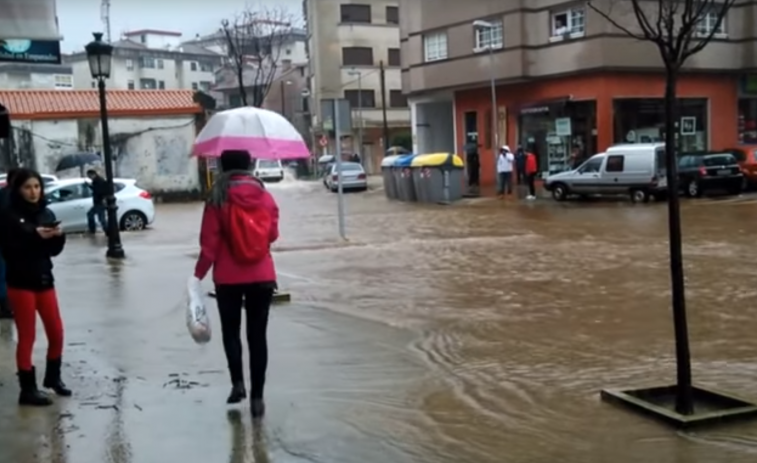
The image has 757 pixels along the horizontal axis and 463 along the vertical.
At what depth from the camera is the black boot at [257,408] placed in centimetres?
648

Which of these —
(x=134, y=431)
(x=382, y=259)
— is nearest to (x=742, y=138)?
(x=382, y=259)

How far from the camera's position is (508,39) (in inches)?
1497

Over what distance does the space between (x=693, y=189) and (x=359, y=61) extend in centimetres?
4491

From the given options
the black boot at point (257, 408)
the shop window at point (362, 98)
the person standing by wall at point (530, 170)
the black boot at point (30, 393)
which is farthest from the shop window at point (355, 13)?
the black boot at point (257, 408)

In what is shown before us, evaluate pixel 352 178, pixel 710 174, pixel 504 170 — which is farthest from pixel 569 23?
pixel 352 178

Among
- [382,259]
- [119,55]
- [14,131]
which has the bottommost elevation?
[382,259]

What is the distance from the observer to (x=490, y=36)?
3934 centimetres

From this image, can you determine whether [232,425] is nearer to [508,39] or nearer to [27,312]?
[27,312]

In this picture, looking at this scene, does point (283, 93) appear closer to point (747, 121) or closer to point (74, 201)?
point (747, 121)

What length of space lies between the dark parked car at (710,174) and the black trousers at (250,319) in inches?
1012

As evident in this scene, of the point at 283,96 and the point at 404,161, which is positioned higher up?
the point at 283,96

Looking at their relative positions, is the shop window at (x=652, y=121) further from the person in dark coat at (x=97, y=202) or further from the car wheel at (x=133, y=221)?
the person in dark coat at (x=97, y=202)

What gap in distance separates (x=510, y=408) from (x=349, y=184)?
3998 cm

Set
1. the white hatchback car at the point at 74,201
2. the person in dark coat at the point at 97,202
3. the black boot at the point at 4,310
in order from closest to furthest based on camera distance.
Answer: the black boot at the point at 4,310 < the person in dark coat at the point at 97,202 < the white hatchback car at the point at 74,201
